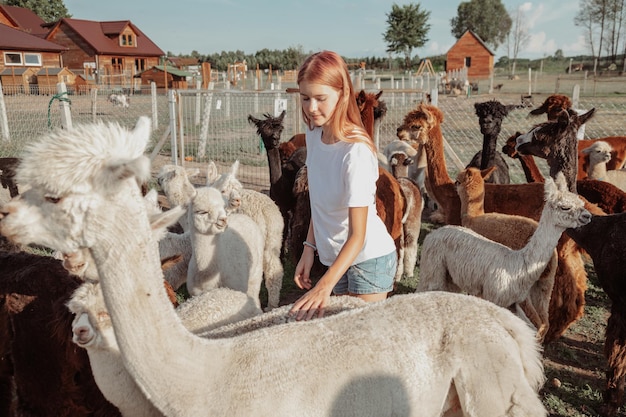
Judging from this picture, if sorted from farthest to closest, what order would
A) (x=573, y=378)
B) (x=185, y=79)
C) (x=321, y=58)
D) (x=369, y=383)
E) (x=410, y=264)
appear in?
1. (x=185, y=79)
2. (x=410, y=264)
3. (x=573, y=378)
4. (x=321, y=58)
5. (x=369, y=383)

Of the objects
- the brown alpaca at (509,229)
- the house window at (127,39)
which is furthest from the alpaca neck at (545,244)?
the house window at (127,39)

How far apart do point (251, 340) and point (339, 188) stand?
0.80 metres

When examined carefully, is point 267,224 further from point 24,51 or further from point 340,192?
point 24,51

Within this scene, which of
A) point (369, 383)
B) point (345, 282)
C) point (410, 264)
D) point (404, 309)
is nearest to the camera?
point (369, 383)

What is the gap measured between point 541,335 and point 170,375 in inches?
142

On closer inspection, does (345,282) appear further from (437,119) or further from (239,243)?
(437,119)

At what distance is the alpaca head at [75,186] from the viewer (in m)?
1.35

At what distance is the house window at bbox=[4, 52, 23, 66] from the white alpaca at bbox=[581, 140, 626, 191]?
41194 millimetres

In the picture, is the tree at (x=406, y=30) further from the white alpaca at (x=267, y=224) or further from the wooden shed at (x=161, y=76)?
the white alpaca at (x=267, y=224)

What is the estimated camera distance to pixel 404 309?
75.1 inches

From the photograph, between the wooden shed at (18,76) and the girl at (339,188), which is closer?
the girl at (339,188)

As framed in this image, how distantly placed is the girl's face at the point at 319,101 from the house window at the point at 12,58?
42819 millimetres

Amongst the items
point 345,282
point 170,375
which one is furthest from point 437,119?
point 170,375

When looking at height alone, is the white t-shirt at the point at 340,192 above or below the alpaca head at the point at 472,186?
above
